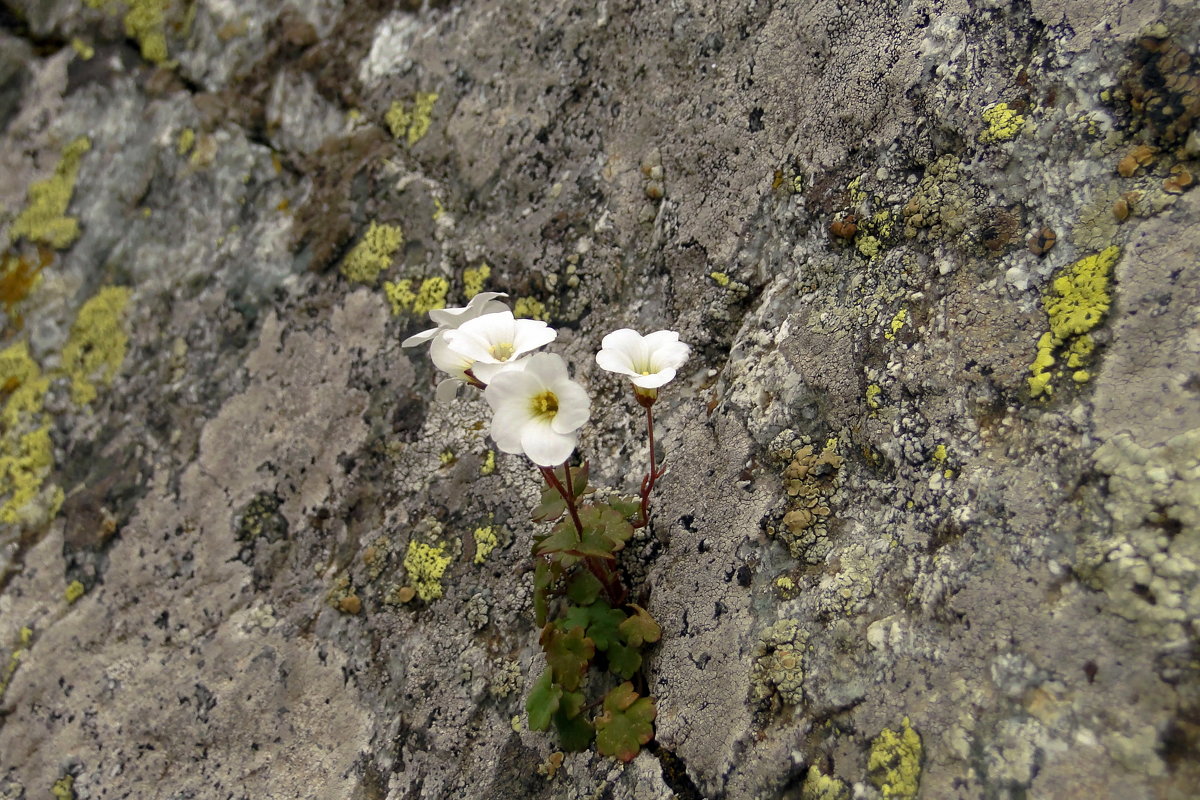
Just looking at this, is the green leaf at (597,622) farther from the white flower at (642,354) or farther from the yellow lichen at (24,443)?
the yellow lichen at (24,443)

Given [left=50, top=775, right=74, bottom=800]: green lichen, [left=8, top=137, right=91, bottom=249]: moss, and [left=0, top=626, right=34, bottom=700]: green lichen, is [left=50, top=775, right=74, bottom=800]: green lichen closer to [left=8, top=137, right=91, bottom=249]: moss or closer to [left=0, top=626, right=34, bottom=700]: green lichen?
[left=0, top=626, right=34, bottom=700]: green lichen

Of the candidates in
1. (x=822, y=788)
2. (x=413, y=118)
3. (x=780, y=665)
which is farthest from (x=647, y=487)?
(x=413, y=118)

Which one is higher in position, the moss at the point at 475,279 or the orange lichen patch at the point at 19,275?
the orange lichen patch at the point at 19,275

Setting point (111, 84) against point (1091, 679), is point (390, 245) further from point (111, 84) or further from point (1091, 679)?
point (1091, 679)

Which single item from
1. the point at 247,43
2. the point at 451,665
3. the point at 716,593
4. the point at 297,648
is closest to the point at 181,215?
the point at 247,43

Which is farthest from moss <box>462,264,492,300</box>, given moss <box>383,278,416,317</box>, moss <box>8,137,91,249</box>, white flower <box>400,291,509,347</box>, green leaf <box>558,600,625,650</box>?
moss <box>8,137,91,249</box>

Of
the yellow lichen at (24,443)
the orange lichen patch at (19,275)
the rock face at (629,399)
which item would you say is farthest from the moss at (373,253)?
the orange lichen patch at (19,275)
